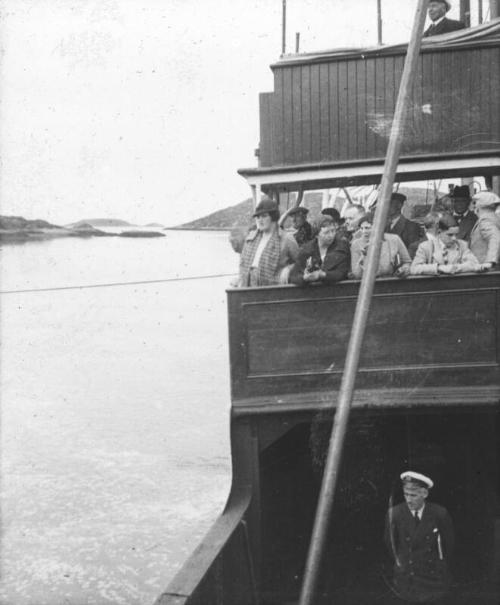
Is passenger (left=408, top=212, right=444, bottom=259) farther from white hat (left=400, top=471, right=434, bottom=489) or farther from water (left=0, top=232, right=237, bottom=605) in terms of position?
water (left=0, top=232, right=237, bottom=605)

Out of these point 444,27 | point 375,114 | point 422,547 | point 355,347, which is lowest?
point 422,547

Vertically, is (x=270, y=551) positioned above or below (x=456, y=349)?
below

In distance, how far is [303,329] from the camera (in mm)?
6684

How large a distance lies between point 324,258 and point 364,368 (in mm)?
1030

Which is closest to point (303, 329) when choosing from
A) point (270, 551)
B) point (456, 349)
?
point (456, 349)

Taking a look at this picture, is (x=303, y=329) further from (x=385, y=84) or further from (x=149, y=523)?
(x=149, y=523)

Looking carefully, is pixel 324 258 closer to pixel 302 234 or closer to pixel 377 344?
pixel 377 344

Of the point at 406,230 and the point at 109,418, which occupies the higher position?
the point at 406,230

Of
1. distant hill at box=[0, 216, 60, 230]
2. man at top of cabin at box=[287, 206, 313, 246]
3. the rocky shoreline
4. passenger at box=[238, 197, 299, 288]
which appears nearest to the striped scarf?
passenger at box=[238, 197, 299, 288]

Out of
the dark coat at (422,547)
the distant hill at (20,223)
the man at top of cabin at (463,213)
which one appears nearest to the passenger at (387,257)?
the man at top of cabin at (463,213)

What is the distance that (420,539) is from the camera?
6.40 metres

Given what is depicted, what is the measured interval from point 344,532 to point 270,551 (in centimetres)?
83

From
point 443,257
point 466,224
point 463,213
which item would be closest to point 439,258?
point 443,257

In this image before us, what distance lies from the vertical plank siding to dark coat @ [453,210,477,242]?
644mm
